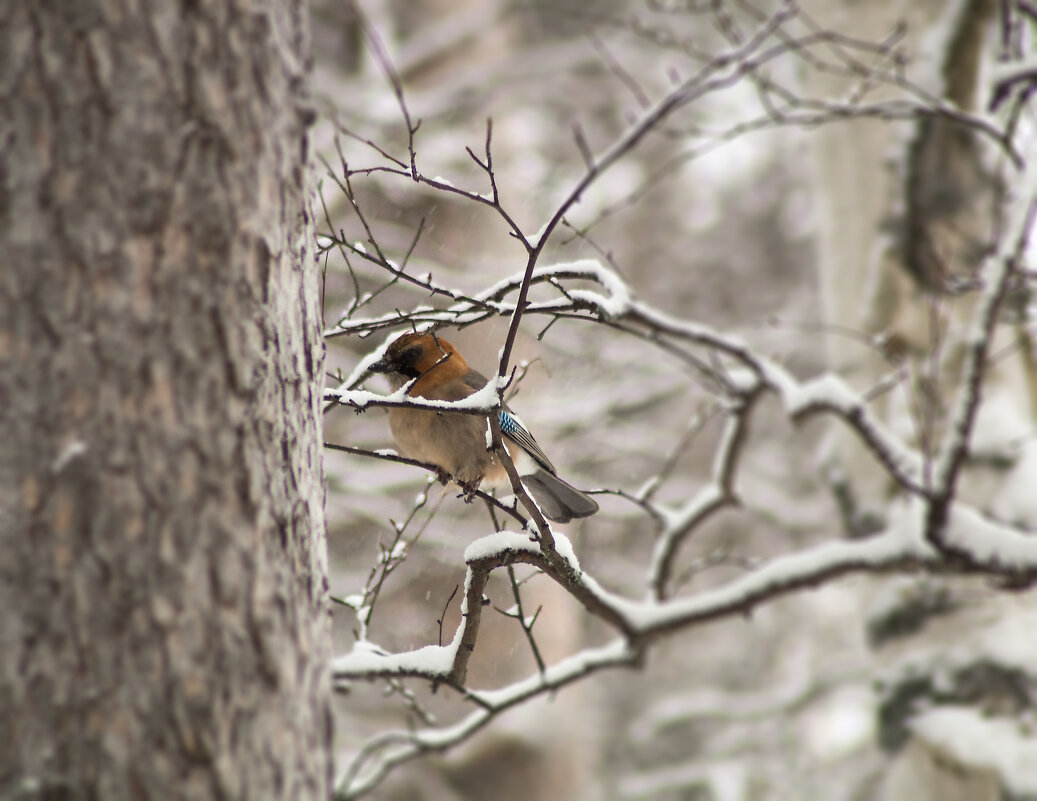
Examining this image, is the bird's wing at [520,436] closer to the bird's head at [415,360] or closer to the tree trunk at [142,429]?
the bird's head at [415,360]

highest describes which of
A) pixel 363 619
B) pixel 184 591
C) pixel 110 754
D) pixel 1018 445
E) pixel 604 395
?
pixel 604 395

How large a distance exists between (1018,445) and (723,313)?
8.00m

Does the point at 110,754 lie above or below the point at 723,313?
below

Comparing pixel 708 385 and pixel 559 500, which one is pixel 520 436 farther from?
pixel 708 385

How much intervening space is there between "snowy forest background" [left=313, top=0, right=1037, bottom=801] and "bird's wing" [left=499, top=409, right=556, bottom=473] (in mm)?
286

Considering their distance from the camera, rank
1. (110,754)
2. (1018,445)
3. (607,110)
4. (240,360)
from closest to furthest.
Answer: (110,754) < (240,360) < (1018,445) < (607,110)

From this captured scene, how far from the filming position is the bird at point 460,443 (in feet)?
9.74

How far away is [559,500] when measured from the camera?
300 centimetres

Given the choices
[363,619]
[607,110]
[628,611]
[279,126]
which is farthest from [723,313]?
[279,126]

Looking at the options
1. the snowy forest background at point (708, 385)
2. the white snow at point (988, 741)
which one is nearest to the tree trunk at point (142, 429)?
the snowy forest background at point (708, 385)

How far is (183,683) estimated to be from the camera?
3.53 ft

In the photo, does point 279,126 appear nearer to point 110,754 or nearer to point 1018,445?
point 110,754

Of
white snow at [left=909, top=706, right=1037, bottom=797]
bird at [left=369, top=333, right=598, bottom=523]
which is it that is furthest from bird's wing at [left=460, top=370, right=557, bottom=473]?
white snow at [left=909, top=706, right=1037, bottom=797]

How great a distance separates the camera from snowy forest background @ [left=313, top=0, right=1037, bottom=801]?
3299 mm
